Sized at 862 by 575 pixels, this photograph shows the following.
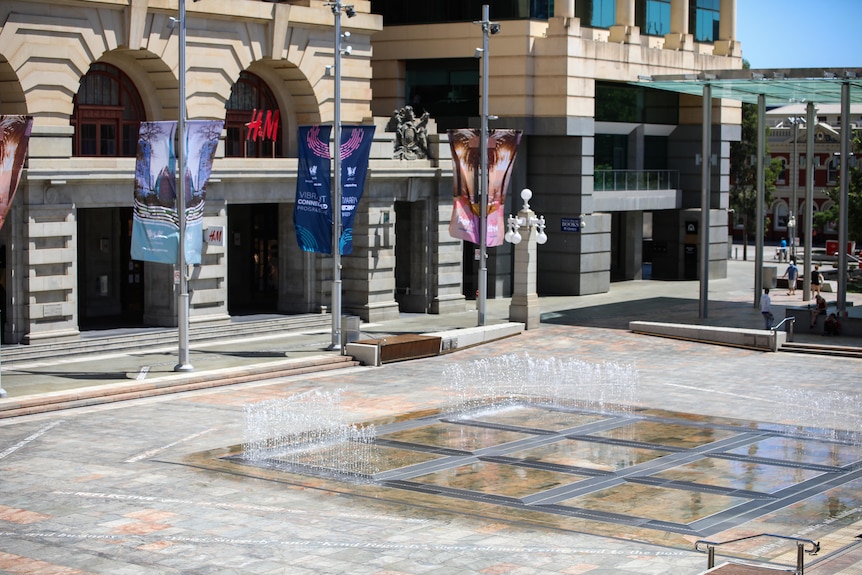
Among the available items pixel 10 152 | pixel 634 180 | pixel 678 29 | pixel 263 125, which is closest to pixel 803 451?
pixel 10 152

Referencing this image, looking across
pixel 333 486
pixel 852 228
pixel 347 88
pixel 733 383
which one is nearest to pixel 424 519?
pixel 333 486

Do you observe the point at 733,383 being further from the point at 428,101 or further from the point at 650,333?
the point at 428,101

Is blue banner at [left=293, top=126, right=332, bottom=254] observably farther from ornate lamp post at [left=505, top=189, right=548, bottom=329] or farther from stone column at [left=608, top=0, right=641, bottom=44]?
stone column at [left=608, top=0, right=641, bottom=44]

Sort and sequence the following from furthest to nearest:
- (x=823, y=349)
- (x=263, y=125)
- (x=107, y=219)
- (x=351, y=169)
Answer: (x=263, y=125)
(x=107, y=219)
(x=823, y=349)
(x=351, y=169)

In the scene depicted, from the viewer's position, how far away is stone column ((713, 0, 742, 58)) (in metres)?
70.4

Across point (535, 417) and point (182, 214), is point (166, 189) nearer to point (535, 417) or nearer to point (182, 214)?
point (182, 214)

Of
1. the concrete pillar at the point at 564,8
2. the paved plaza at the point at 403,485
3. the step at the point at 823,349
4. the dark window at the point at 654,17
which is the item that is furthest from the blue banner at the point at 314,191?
the dark window at the point at 654,17

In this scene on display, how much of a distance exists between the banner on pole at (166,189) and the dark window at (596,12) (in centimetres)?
2605

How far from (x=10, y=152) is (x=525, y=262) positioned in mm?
20752

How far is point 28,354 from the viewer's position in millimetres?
40812

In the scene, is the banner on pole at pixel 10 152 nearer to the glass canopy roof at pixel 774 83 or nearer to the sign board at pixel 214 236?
the sign board at pixel 214 236

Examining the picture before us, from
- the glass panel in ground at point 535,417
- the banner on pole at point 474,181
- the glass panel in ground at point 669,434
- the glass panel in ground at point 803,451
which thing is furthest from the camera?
the banner on pole at point 474,181

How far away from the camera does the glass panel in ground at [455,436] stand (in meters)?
30.8

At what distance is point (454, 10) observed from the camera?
60.2 meters
